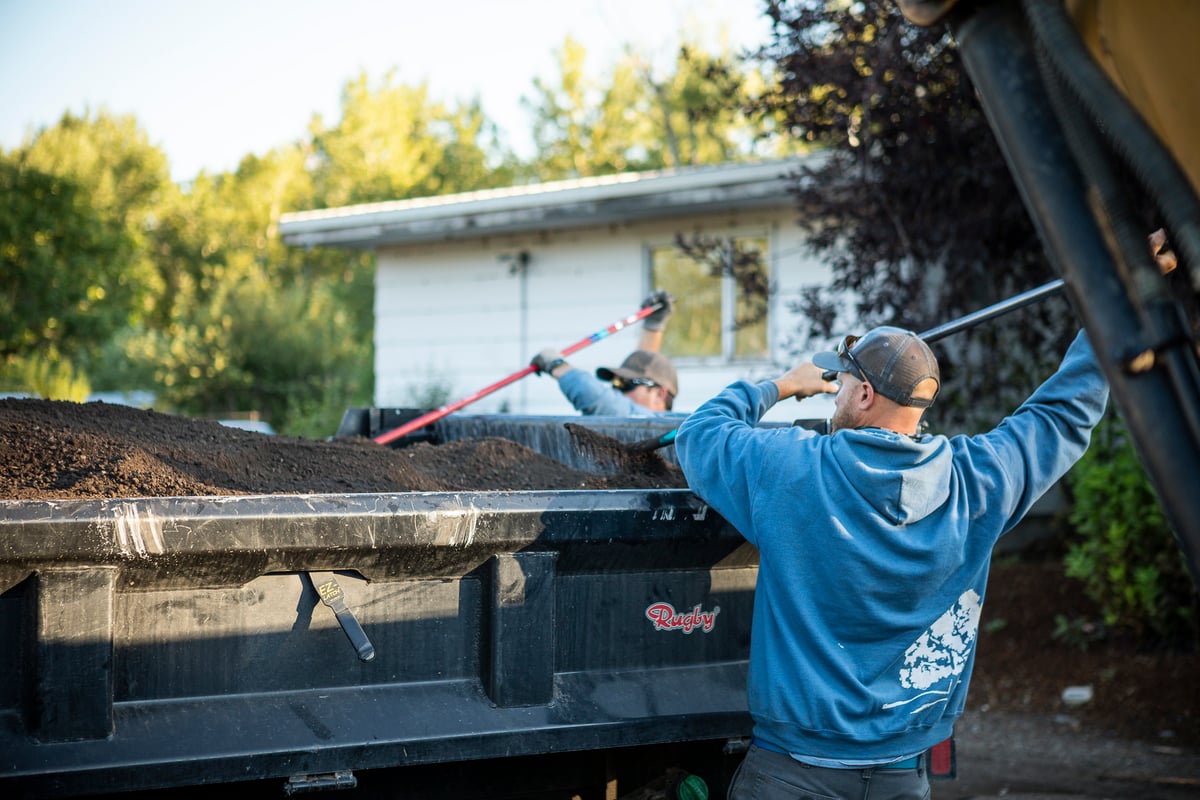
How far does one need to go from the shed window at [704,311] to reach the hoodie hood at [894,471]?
26.8 feet

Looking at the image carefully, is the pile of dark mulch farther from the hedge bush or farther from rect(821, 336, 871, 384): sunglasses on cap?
the hedge bush

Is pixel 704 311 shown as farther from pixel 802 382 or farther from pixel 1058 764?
pixel 802 382

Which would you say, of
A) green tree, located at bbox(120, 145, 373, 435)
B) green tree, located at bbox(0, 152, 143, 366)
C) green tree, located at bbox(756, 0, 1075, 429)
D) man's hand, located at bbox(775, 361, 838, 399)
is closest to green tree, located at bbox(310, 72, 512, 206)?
green tree, located at bbox(120, 145, 373, 435)

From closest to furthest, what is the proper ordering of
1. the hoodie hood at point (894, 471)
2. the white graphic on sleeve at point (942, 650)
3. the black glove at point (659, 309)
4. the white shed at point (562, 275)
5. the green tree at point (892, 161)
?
the hoodie hood at point (894, 471)
the white graphic on sleeve at point (942, 650)
the black glove at point (659, 309)
the green tree at point (892, 161)
the white shed at point (562, 275)

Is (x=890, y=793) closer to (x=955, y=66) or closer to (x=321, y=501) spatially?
(x=321, y=501)

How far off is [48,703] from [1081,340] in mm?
2435

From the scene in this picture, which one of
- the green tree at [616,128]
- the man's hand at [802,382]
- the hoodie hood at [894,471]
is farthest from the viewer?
the green tree at [616,128]

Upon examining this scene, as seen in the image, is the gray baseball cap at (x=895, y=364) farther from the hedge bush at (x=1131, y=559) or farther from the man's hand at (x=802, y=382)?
the hedge bush at (x=1131, y=559)

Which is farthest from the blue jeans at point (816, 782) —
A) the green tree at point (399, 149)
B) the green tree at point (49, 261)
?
the green tree at point (399, 149)

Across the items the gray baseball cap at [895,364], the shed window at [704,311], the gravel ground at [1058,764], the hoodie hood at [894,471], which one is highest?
the shed window at [704,311]

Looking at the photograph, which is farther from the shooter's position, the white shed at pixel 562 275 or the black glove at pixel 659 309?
the white shed at pixel 562 275

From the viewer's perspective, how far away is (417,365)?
13977 millimetres

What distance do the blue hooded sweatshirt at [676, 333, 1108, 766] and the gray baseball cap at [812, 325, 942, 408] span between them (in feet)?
0.36

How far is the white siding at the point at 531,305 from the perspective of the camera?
1086 centimetres
